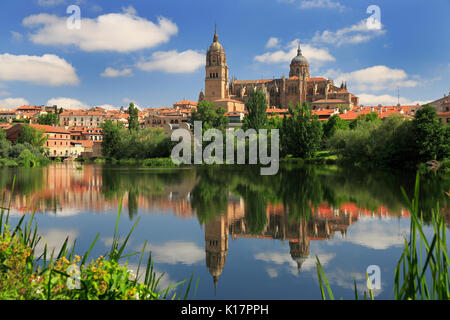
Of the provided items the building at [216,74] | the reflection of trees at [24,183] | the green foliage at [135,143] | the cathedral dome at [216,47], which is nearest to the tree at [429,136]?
the reflection of trees at [24,183]

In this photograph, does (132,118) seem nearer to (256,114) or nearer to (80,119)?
(256,114)

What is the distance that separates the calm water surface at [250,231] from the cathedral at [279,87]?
279 feet

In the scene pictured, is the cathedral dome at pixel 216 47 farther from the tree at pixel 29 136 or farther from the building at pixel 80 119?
the tree at pixel 29 136

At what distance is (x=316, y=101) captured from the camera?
100m

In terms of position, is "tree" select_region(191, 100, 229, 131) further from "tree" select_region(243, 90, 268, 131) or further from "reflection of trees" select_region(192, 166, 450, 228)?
"reflection of trees" select_region(192, 166, 450, 228)

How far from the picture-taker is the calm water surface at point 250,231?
6973 mm

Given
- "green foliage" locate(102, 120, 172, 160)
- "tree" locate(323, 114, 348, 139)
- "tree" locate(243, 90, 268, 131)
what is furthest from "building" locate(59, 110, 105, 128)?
"tree" locate(323, 114, 348, 139)

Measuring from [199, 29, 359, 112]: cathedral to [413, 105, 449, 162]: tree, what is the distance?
69.5 m

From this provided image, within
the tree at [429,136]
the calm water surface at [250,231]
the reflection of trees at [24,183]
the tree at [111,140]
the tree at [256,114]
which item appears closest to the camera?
the calm water surface at [250,231]

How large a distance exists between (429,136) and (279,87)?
255ft

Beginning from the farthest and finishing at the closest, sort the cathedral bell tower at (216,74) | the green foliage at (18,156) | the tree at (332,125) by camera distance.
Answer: the cathedral bell tower at (216,74)
the tree at (332,125)
the green foliage at (18,156)

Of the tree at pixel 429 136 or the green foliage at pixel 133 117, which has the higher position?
the green foliage at pixel 133 117

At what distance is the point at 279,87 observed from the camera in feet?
353

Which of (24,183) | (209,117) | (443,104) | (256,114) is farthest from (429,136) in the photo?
(443,104)
